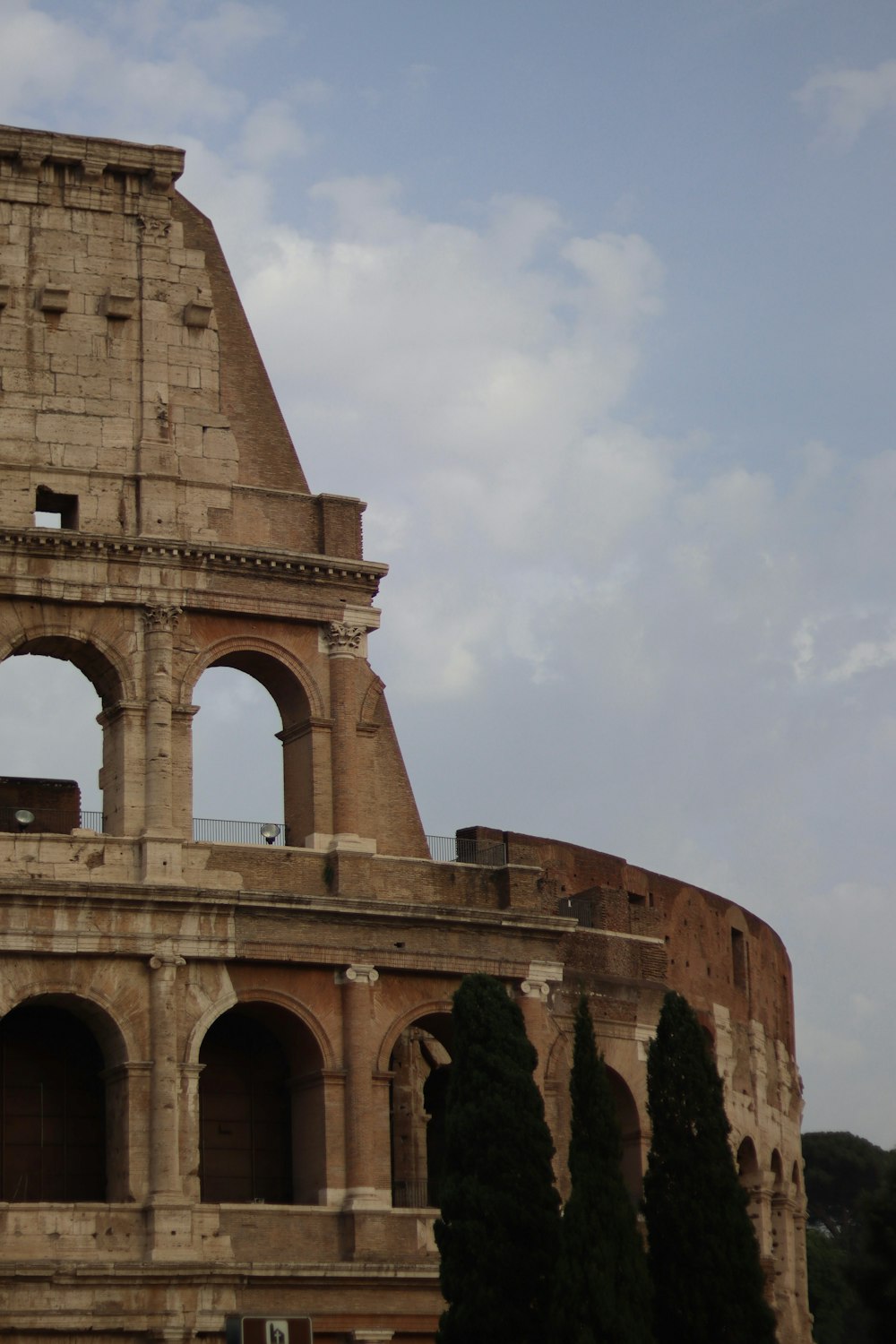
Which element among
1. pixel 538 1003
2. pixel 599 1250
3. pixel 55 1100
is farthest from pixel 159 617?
pixel 599 1250

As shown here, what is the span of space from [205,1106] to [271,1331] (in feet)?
33.4

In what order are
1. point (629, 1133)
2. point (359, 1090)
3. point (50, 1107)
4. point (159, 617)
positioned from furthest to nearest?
1. point (629, 1133)
2. point (159, 617)
3. point (50, 1107)
4. point (359, 1090)

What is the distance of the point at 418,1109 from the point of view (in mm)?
33812

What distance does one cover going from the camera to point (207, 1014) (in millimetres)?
30203

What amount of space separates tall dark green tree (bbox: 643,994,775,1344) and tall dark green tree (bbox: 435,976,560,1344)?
4.00ft

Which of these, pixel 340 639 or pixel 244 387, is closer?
pixel 340 639

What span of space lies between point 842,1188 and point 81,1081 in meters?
Answer: 52.7

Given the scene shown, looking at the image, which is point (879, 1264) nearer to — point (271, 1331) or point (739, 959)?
point (739, 959)

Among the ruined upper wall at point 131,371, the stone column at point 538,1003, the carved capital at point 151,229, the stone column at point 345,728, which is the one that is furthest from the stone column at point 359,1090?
the carved capital at point 151,229

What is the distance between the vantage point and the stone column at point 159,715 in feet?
101

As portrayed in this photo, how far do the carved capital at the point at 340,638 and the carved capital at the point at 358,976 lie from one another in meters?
4.22

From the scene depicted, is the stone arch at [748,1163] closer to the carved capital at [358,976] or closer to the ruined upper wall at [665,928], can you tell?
the ruined upper wall at [665,928]

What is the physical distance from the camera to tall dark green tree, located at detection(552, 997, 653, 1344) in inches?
995

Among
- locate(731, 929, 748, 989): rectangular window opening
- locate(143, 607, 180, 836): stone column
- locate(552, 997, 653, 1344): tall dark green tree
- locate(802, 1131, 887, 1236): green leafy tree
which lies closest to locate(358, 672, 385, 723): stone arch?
locate(143, 607, 180, 836): stone column
